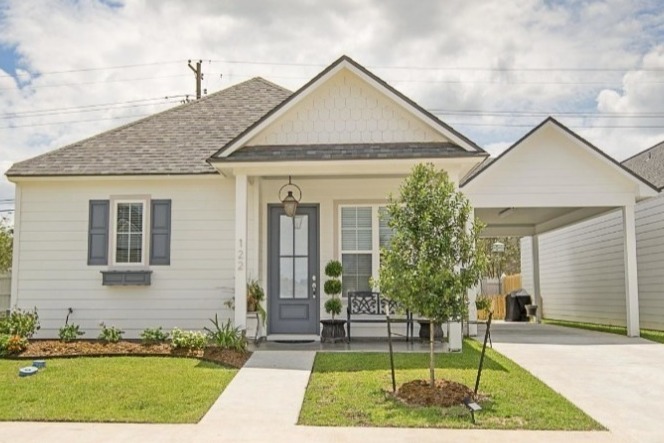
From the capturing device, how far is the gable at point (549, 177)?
500 inches

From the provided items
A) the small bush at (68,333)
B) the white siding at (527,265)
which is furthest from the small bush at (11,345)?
the white siding at (527,265)

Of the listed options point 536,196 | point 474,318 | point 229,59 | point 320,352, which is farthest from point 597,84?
point 320,352

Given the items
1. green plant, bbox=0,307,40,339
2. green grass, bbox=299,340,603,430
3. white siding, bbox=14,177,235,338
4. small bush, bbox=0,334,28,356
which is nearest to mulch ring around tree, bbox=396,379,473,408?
green grass, bbox=299,340,603,430

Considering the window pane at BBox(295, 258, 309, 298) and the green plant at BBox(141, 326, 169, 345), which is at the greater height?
the window pane at BBox(295, 258, 309, 298)

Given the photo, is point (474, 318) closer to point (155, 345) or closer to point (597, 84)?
point (155, 345)

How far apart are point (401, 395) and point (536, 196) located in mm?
7223

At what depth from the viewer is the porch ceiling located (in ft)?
47.9

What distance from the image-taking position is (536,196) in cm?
1272

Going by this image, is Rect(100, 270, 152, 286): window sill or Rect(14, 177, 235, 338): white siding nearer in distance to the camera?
Rect(100, 270, 152, 286): window sill

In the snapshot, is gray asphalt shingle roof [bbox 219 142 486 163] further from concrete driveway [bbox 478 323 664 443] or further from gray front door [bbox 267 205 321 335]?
concrete driveway [bbox 478 323 664 443]

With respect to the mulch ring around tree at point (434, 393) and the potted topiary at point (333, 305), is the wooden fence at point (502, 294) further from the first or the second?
the mulch ring around tree at point (434, 393)

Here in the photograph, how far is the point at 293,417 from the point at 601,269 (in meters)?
13.7

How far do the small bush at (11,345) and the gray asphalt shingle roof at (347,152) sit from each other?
423 cm

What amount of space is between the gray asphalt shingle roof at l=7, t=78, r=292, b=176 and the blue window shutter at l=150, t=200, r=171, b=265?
680 millimetres
